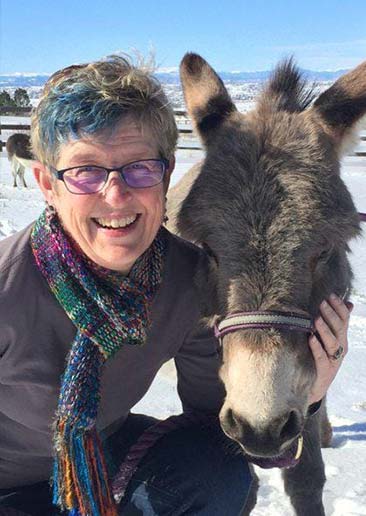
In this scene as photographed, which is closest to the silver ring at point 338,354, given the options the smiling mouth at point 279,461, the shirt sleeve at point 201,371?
the smiling mouth at point 279,461

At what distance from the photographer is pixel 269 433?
5.73 feet

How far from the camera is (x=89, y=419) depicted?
215cm

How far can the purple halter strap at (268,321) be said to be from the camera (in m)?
1.85

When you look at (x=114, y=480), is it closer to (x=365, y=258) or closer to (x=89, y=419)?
(x=89, y=419)

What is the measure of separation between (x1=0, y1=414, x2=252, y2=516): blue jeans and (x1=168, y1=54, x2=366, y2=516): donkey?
0.77 feet

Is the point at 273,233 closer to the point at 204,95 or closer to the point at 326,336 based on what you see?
the point at 326,336

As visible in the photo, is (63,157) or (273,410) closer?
(273,410)

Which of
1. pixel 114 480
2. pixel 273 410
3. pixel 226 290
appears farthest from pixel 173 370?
pixel 273 410

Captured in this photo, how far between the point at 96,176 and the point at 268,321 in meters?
0.76

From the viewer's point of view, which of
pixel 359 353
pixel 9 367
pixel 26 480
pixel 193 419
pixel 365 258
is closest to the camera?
pixel 9 367

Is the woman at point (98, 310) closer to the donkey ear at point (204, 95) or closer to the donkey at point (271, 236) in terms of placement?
the donkey at point (271, 236)

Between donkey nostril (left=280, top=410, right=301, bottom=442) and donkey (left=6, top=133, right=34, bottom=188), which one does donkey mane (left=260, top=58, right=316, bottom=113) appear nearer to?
donkey nostril (left=280, top=410, right=301, bottom=442)

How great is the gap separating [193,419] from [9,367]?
2.99 feet

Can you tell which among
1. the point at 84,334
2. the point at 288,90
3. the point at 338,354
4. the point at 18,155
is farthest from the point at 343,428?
the point at 18,155
